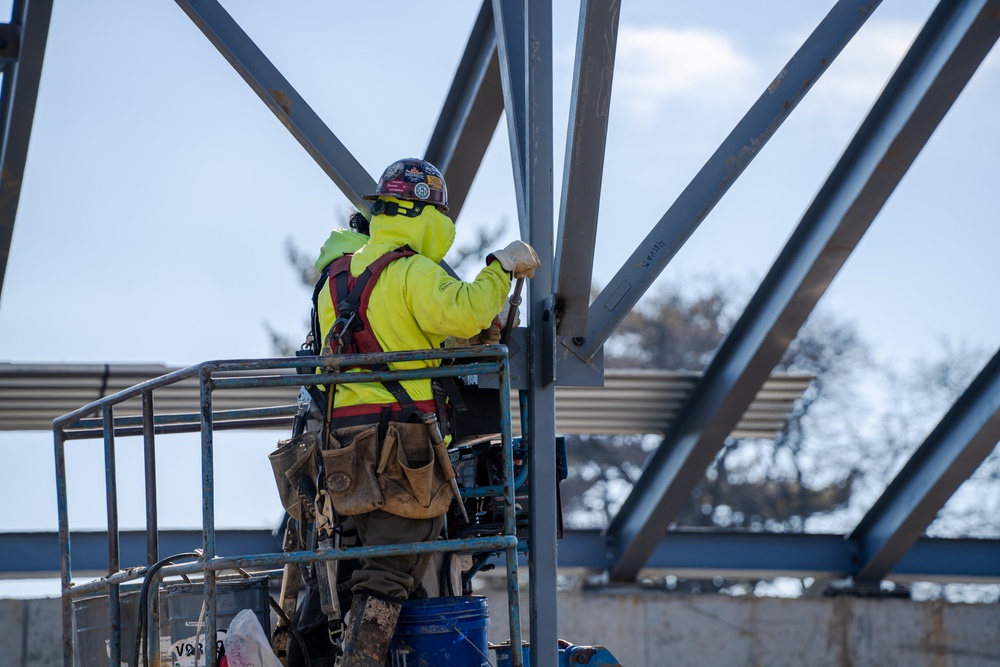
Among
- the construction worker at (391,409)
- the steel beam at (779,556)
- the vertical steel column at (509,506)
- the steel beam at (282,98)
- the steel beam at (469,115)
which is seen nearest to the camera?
the vertical steel column at (509,506)

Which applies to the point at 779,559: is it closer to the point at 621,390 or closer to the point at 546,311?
the point at 621,390

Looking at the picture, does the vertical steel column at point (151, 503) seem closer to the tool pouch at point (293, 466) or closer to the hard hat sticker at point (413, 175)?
the tool pouch at point (293, 466)

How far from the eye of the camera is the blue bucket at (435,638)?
4.70 m

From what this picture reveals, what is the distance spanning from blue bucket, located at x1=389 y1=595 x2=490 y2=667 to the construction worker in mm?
93

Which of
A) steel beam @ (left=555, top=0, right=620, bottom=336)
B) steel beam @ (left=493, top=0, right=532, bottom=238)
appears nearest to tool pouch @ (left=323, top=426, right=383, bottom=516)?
steel beam @ (left=555, top=0, right=620, bottom=336)

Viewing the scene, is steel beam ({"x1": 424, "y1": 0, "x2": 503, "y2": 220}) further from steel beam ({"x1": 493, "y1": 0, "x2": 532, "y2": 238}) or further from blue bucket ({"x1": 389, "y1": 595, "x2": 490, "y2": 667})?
blue bucket ({"x1": 389, "y1": 595, "x2": 490, "y2": 667})

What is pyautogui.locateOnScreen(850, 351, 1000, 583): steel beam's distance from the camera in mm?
8305

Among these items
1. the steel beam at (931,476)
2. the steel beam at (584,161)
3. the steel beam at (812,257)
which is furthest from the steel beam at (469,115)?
the steel beam at (931,476)

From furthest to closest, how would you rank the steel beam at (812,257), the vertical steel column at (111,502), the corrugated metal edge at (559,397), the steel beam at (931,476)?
1. the steel beam at (931,476)
2. the corrugated metal edge at (559,397)
3. the steel beam at (812,257)
4. the vertical steel column at (111,502)

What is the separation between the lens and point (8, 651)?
852 centimetres

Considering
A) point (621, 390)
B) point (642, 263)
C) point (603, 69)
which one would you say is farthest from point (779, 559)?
point (603, 69)

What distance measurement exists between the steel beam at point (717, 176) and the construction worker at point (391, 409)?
866 millimetres

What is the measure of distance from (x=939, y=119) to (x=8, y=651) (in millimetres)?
6536

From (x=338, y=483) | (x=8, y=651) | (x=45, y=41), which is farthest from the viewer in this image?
(x=8, y=651)
